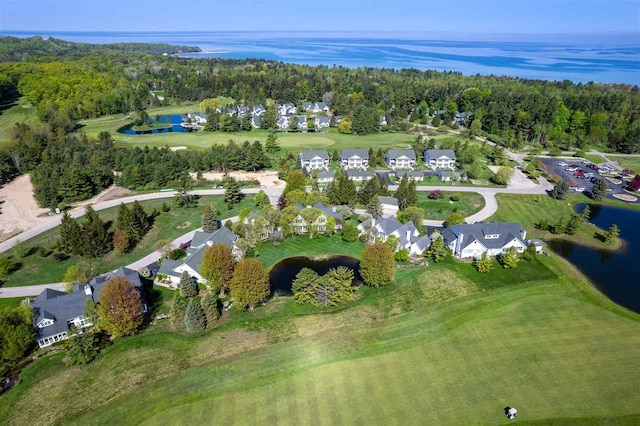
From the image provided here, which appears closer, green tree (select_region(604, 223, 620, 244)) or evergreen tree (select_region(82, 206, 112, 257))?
evergreen tree (select_region(82, 206, 112, 257))

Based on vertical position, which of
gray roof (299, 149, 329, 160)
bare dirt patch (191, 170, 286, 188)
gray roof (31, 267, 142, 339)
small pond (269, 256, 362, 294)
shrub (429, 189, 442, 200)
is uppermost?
gray roof (299, 149, 329, 160)

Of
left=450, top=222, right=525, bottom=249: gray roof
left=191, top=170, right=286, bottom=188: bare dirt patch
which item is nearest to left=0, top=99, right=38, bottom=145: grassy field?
left=191, top=170, right=286, bottom=188: bare dirt patch

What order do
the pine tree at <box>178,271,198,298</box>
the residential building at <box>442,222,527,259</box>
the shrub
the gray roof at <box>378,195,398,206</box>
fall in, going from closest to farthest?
1. the pine tree at <box>178,271,198,298</box>
2. the residential building at <box>442,222,527,259</box>
3. the gray roof at <box>378,195,398,206</box>
4. the shrub

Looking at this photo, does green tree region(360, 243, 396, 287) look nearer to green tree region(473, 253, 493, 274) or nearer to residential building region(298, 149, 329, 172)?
green tree region(473, 253, 493, 274)

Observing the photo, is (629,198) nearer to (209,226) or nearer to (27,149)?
(209,226)

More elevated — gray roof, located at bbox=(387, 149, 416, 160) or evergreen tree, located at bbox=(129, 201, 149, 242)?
gray roof, located at bbox=(387, 149, 416, 160)

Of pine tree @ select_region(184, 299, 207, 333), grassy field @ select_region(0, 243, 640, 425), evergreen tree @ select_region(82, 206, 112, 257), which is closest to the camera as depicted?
grassy field @ select_region(0, 243, 640, 425)

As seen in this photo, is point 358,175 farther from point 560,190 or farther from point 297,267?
point 560,190
